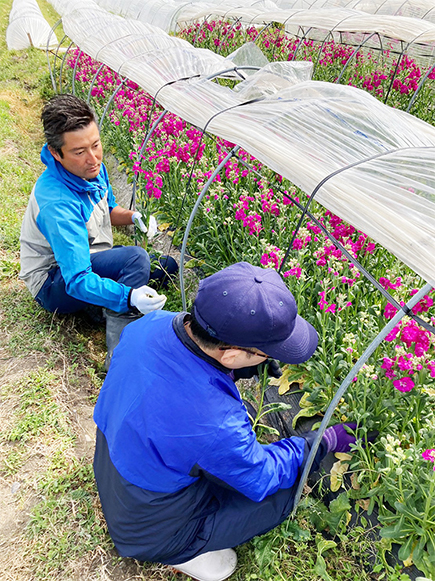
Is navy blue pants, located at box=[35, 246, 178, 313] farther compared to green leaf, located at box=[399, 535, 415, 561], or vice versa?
navy blue pants, located at box=[35, 246, 178, 313]

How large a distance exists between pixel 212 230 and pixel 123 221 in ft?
2.00

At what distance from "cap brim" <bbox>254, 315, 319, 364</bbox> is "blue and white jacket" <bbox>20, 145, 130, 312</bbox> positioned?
1121 millimetres

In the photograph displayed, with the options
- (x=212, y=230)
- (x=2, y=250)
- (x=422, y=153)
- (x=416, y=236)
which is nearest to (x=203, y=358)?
(x=416, y=236)

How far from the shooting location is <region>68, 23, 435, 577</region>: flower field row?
150cm

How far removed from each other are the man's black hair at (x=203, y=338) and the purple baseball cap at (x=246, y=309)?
3cm

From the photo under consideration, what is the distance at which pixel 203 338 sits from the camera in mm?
1282

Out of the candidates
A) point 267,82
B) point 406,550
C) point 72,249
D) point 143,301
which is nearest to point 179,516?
point 406,550

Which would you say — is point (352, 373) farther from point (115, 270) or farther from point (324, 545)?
point (115, 270)

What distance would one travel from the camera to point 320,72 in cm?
701

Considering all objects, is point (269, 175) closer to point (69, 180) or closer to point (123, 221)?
point (123, 221)

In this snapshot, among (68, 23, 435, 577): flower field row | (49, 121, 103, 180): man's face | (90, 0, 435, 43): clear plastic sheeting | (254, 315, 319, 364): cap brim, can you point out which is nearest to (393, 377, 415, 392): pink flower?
(68, 23, 435, 577): flower field row

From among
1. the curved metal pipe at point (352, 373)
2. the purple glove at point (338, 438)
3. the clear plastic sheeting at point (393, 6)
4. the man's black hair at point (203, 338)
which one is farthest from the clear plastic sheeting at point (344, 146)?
the clear plastic sheeting at point (393, 6)

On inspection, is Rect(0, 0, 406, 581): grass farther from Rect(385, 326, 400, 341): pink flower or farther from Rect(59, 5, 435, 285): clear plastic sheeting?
Rect(59, 5, 435, 285): clear plastic sheeting

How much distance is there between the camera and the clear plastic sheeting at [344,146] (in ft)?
4.42
